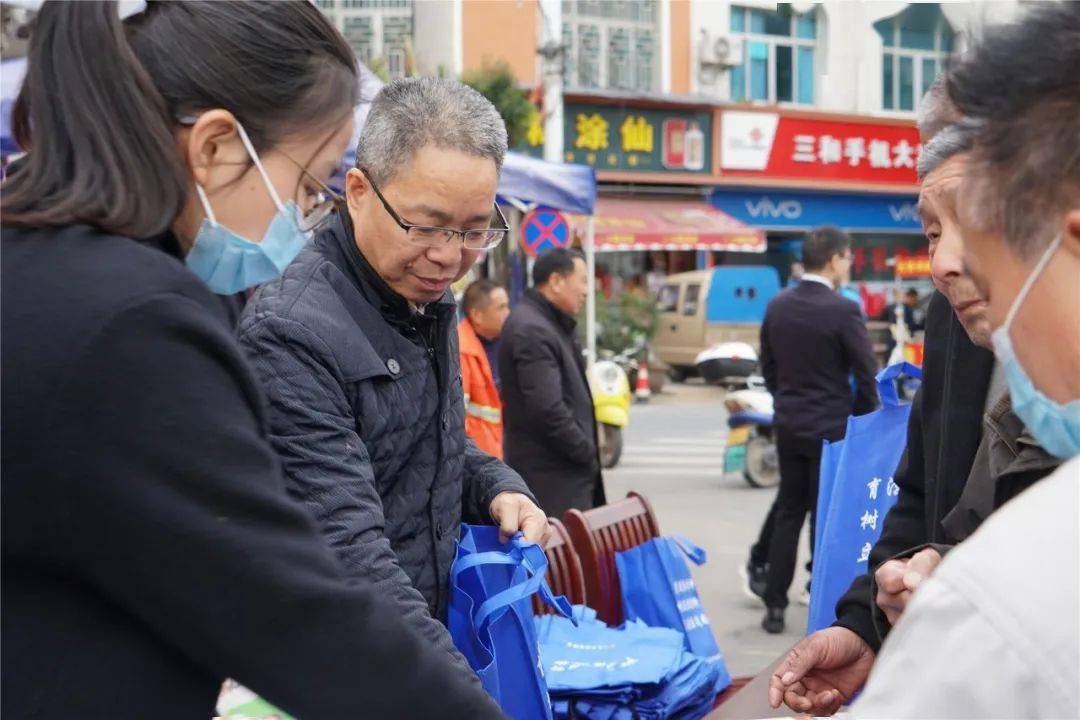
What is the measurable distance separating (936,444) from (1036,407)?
46.0 inches

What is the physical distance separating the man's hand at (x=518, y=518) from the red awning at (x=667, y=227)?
18239 millimetres

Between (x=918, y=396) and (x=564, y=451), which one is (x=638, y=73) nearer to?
(x=564, y=451)

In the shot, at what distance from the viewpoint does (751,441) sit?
32.6 ft

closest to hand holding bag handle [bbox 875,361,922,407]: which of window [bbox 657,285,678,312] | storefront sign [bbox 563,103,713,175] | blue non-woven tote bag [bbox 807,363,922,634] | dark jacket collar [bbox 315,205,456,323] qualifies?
blue non-woven tote bag [bbox 807,363,922,634]

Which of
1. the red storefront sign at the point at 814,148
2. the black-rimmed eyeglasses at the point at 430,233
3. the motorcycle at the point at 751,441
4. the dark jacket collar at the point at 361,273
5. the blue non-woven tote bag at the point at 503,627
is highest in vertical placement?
the red storefront sign at the point at 814,148

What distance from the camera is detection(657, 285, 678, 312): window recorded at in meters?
20.4

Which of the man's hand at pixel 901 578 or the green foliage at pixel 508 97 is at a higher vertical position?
the green foliage at pixel 508 97

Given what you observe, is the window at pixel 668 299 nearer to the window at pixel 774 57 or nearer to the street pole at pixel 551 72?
the street pole at pixel 551 72

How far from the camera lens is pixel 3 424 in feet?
3.69

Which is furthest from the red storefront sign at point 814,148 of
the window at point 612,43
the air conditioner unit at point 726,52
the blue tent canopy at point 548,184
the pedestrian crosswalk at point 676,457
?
the blue tent canopy at point 548,184

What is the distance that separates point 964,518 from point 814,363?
4131mm

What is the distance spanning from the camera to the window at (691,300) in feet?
64.7

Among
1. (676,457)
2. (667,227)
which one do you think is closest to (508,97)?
(667,227)

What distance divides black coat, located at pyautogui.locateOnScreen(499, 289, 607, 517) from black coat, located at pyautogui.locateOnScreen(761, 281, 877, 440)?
1.07 metres
